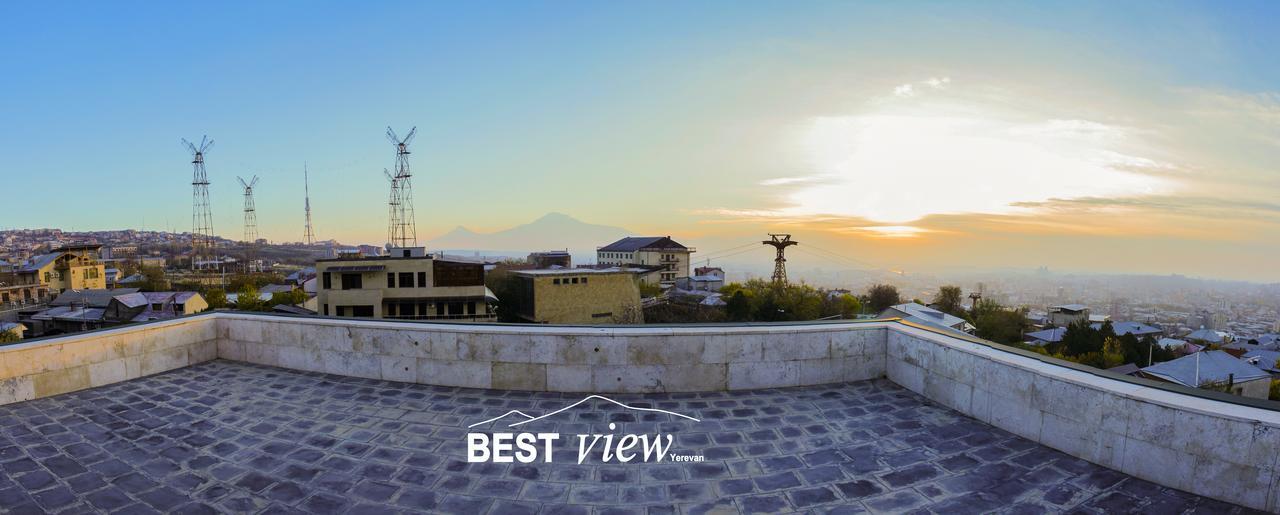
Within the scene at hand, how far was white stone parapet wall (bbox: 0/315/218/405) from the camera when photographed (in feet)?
19.1

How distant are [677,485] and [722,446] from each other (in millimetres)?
801

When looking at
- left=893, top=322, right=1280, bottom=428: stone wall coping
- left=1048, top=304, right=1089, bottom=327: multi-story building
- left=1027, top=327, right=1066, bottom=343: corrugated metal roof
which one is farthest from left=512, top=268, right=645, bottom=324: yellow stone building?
left=1048, top=304, right=1089, bottom=327: multi-story building

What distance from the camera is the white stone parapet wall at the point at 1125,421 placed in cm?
337

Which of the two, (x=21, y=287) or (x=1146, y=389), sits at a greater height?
(x=1146, y=389)

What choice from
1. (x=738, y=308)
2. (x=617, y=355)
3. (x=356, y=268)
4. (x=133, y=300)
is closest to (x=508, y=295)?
(x=356, y=268)

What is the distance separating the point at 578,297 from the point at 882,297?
46.6 metres

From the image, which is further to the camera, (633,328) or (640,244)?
(640,244)

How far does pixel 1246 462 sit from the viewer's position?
3367 millimetres

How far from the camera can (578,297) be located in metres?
49.2

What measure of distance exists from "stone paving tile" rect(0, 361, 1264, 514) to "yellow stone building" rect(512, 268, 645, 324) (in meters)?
42.1

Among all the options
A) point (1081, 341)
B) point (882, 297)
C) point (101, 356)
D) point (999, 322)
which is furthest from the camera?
point (882, 297)

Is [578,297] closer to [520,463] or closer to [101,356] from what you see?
[101,356]

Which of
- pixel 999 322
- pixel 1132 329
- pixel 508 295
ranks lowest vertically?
pixel 999 322

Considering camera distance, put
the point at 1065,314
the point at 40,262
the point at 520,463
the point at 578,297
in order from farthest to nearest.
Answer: the point at 40,262
the point at 1065,314
the point at 578,297
the point at 520,463
